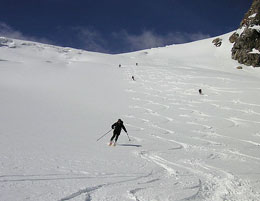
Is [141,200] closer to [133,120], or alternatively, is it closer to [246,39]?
[133,120]

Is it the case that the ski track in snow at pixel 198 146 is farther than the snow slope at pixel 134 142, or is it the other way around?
the ski track in snow at pixel 198 146

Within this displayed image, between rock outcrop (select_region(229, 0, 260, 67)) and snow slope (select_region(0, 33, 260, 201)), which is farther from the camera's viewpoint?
rock outcrop (select_region(229, 0, 260, 67))

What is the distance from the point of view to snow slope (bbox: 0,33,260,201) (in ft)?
22.2

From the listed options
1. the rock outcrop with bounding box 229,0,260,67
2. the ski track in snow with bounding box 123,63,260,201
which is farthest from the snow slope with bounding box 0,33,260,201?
the rock outcrop with bounding box 229,0,260,67

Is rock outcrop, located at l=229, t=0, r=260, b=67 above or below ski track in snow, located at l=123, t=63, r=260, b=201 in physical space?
above

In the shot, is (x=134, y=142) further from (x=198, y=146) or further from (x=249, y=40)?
(x=249, y=40)

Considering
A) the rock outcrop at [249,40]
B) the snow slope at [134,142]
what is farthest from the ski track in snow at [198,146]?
the rock outcrop at [249,40]

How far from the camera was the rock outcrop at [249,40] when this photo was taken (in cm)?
6378

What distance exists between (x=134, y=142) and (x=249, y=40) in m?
66.0

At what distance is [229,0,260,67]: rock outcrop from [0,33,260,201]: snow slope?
Result: 1389 inches

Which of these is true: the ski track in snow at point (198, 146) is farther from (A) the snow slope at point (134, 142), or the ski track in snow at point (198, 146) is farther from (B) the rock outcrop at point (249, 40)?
(B) the rock outcrop at point (249, 40)

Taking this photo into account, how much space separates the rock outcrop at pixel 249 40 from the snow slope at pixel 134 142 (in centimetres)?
3527

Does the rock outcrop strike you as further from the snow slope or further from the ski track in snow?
the ski track in snow

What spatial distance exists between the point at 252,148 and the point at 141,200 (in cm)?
849
